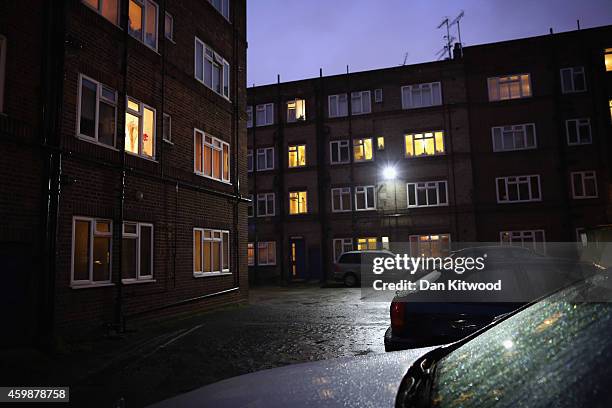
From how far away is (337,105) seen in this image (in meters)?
28.6

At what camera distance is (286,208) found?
94.2 feet

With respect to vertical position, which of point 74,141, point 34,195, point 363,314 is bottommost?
point 363,314

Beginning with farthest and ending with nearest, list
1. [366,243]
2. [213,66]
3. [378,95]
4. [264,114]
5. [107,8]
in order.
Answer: [264,114] < [378,95] < [366,243] < [213,66] < [107,8]

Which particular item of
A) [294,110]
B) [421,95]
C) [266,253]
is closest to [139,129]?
[266,253]

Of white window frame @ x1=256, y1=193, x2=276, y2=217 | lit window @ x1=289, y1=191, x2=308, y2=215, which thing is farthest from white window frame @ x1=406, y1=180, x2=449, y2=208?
white window frame @ x1=256, y1=193, x2=276, y2=217

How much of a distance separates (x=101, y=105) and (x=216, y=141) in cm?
502

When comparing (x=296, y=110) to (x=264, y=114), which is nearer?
(x=296, y=110)

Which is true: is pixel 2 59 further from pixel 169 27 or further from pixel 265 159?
pixel 265 159

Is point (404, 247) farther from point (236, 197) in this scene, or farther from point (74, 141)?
point (74, 141)

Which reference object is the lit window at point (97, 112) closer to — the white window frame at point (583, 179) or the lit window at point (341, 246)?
the lit window at point (341, 246)

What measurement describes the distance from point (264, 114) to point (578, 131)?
65.3 ft

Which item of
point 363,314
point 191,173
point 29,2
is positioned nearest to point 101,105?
point 29,2

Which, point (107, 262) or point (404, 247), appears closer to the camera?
point (107, 262)

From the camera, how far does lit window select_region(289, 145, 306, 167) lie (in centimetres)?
2898
